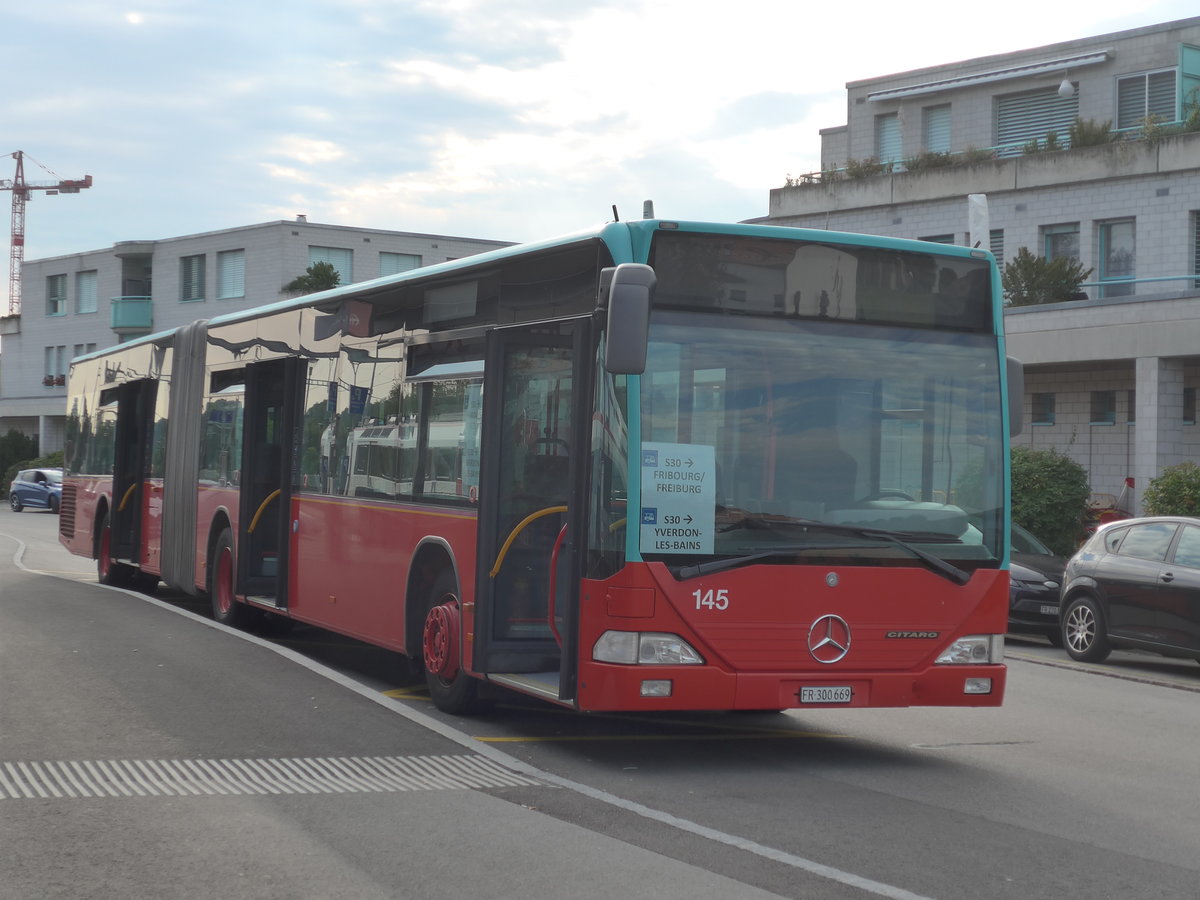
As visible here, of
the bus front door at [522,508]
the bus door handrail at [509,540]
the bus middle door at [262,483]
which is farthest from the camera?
the bus middle door at [262,483]

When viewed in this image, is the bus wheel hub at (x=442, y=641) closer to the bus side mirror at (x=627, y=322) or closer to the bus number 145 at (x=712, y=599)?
the bus number 145 at (x=712, y=599)

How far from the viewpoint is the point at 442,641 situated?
34.0ft

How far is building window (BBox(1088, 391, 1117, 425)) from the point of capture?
32.0 m

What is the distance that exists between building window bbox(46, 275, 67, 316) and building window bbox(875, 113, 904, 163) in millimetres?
45199

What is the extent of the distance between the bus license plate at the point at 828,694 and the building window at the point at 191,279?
61.6m

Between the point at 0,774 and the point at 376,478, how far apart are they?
439cm

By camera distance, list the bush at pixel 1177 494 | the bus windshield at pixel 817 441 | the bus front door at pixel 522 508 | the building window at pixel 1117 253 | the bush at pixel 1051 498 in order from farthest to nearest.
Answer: the building window at pixel 1117 253, the bush at pixel 1051 498, the bush at pixel 1177 494, the bus front door at pixel 522 508, the bus windshield at pixel 817 441

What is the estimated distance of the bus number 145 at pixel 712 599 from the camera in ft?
27.9

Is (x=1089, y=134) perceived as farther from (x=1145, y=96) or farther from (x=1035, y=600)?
(x=1035, y=600)

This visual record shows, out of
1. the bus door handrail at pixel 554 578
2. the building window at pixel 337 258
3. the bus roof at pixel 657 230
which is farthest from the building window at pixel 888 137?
the bus door handrail at pixel 554 578

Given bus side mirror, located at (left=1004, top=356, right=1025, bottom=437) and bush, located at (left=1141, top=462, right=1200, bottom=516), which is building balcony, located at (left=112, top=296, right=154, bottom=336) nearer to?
bush, located at (left=1141, top=462, right=1200, bottom=516)

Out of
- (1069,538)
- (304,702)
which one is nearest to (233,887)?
(304,702)

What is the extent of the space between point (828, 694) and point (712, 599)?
2.97 ft

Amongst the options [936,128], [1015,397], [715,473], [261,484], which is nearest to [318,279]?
[936,128]
